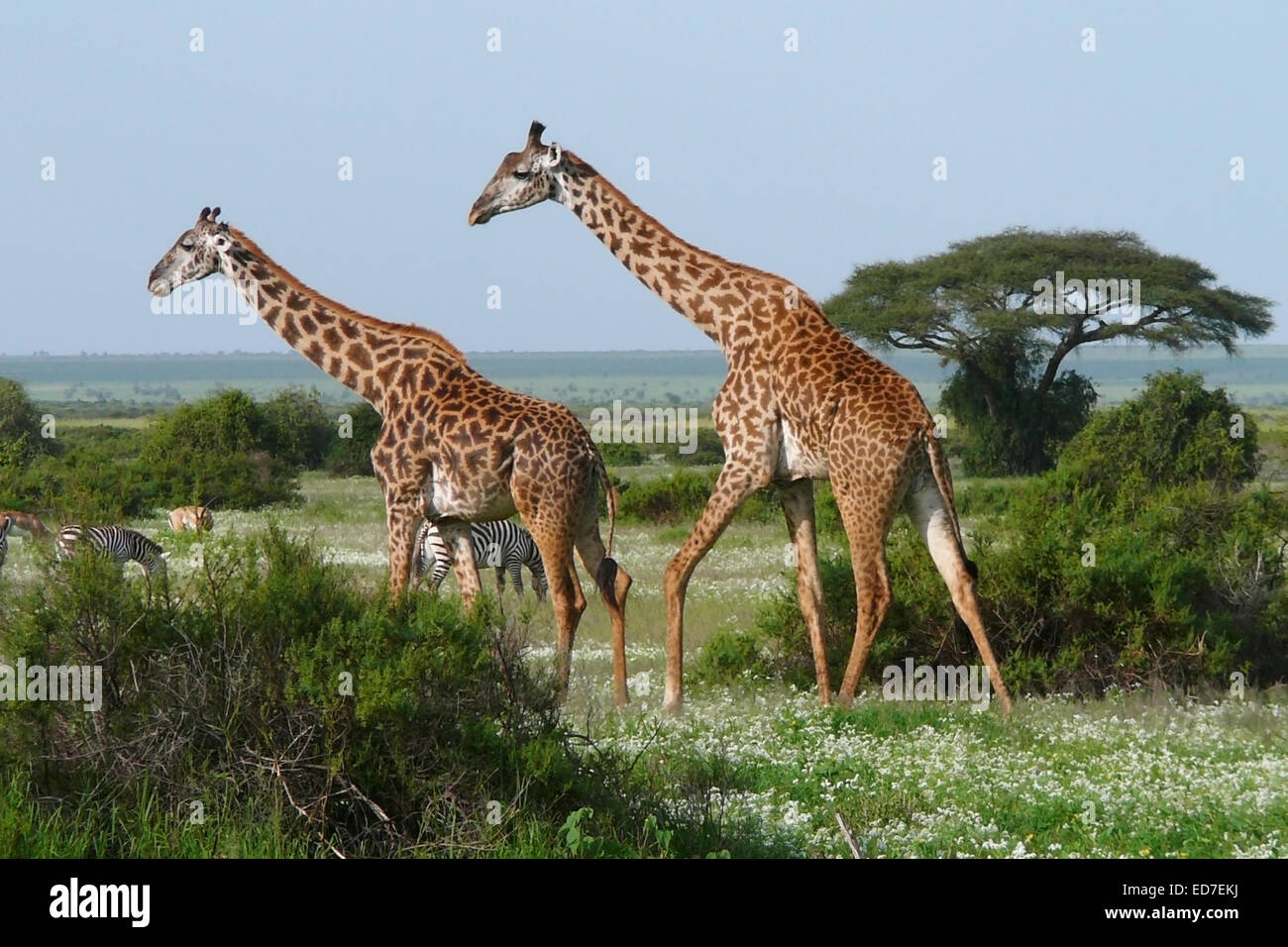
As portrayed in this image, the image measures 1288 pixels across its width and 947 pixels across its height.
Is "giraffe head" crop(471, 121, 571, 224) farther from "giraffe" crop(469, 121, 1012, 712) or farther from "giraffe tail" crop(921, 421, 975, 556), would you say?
"giraffe tail" crop(921, 421, 975, 556)

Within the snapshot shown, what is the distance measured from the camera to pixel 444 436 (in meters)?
9.77

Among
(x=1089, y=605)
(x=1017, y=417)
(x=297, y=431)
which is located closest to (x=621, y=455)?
(x=297, y=431)

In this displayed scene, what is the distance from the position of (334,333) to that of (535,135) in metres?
1.85

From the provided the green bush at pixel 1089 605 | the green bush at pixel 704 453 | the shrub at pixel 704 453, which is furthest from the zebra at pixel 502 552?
the shrub at pixel 704 453

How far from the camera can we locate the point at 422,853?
6.01 metres

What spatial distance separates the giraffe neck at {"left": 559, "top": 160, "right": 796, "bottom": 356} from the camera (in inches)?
396

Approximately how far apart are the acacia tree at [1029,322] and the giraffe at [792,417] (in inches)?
1110

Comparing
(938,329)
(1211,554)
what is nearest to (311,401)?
(938,329)

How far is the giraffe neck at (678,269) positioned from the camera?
33.0ft

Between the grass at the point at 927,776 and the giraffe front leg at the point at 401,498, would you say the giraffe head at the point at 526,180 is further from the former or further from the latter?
the grass at the point at 927,776

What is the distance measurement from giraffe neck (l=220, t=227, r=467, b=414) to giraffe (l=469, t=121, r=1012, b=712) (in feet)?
2.98

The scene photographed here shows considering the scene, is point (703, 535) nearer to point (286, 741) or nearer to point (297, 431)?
point (286, 741)

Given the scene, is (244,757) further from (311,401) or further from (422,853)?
(311,401)

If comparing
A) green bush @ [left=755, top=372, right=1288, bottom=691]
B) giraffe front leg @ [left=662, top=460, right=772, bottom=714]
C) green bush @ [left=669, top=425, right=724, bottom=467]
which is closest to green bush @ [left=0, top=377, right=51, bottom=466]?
green bush @ [left=669, top=425, right=724, bottom=467]
